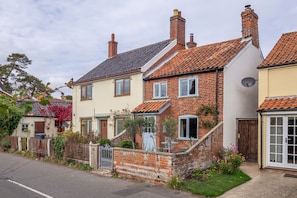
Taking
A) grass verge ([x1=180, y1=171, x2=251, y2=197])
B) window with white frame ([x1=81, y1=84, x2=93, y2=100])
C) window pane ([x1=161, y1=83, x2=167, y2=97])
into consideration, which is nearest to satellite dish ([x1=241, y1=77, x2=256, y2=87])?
grass verge ([x1=180, y1=171, x2=251, y2=197])

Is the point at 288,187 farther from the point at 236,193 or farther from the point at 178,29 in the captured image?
the point at 178,29

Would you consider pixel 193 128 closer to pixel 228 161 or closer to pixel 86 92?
pixel 228 161

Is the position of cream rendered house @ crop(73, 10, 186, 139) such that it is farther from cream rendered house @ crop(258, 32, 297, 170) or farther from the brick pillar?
cream rendered house @ crop(258, 32, 297, 170)

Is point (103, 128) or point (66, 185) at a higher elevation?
point (103, 128)

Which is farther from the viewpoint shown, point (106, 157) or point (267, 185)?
point (106, 157)

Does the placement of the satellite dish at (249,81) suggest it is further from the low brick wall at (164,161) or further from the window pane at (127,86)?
the window pane at (127,86)

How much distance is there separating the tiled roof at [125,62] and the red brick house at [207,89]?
2.23m

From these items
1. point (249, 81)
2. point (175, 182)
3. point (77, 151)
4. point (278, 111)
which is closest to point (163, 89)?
point (249, 81)

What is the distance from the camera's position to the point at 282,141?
1209cm

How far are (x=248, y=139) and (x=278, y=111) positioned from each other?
3367 millimetres

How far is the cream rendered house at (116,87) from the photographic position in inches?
779

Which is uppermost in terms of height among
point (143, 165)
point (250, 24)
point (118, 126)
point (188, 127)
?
point (250, 24)

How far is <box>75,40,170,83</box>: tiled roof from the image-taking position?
20.6 metres

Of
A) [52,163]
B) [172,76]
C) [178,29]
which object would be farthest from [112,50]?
[52,163]
